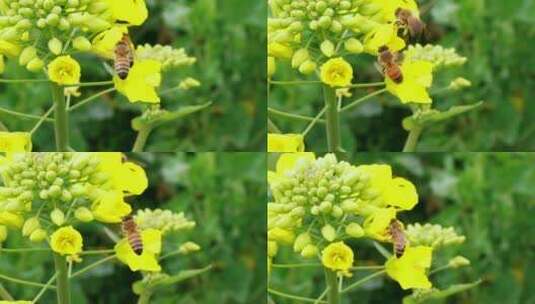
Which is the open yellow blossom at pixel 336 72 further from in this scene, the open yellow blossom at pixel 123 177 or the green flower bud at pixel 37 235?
the green flower bud at pixel 37 235

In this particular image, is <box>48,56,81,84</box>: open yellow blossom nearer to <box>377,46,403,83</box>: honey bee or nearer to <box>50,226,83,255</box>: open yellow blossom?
<box>50,226,83,255</box>: open yellow blossom

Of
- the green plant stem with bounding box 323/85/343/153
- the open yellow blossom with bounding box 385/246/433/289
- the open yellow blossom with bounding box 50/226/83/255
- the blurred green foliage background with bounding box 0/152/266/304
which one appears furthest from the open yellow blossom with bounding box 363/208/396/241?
the blurred green foliage background with bounding box 0/152/266/304

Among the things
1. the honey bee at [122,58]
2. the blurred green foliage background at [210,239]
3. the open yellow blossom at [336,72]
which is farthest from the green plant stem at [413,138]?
the honey bee at [122,58]

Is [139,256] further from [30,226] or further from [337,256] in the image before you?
[337,256]

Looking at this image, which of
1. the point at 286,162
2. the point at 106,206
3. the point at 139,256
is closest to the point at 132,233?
the point at 139,256

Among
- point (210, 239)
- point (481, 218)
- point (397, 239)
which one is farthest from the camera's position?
point (481, 218)
